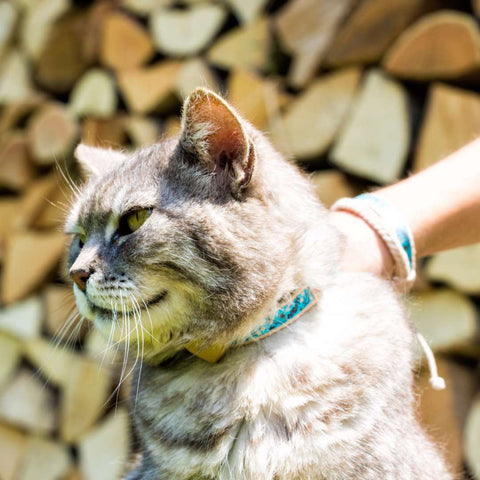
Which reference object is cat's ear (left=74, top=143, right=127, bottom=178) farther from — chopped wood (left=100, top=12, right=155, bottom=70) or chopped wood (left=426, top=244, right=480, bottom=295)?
chopped wood (left=100, top=12, right=155, bottom=70)

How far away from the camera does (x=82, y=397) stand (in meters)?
2.11

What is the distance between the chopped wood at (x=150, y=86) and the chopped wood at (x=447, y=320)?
3.57 ft

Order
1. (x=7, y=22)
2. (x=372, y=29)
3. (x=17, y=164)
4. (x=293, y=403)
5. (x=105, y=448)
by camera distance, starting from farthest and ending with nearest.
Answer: (x=7, y=22)
(x=17, y=164)
(x=105, y=448)
(x=372, y=29)
(x=293, y=403)

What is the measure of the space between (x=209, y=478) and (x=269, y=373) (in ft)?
0.57

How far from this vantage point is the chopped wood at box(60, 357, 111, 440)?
6.78 ft

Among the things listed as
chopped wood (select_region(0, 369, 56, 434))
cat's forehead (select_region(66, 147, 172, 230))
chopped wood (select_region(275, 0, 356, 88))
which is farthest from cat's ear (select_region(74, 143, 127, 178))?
chopped wood (select_region(0, 369, 56, 434))

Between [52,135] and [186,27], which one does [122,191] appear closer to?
[186,27]

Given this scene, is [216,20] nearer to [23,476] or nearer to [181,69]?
[181,69]

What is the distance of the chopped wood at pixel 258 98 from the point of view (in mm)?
1799

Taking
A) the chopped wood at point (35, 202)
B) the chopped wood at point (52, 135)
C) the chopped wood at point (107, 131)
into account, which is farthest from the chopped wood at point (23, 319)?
the chopped wood at point (107, 131)

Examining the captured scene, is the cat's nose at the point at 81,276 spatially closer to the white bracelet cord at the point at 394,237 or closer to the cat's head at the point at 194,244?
the cat's head at the point at 194,244

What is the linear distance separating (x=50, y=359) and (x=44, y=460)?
1.30 feet

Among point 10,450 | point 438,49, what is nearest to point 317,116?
point 438,49

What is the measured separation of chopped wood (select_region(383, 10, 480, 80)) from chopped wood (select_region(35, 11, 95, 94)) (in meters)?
1.34
